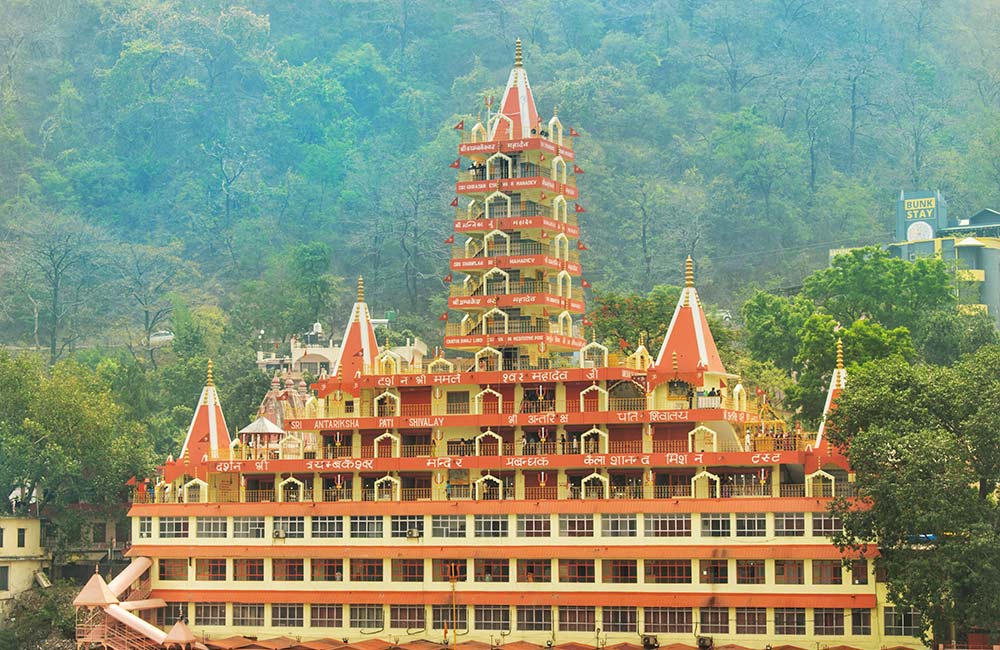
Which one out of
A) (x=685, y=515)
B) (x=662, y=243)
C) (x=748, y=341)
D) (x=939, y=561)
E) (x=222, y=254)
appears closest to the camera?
(x=939, y=561)

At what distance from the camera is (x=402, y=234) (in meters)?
158

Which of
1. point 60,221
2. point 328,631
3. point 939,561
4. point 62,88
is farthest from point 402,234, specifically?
point 939,561

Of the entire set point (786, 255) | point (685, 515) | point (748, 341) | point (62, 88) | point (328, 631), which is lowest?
point (328, 631)

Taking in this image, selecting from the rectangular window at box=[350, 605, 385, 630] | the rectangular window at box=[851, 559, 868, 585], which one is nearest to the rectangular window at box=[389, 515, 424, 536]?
the rectangular window at box=[350, 605, 385, 630]

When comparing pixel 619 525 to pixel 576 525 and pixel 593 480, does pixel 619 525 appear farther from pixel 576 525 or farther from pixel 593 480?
pixel 593 480

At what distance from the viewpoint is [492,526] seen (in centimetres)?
7200

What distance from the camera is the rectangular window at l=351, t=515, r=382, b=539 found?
73250 millimetres

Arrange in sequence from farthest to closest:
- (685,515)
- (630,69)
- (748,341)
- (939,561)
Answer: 1. (630,69)
2. (748,341)
3. (685,515)
4. (939,561)

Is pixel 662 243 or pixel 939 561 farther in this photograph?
pixel 662 243

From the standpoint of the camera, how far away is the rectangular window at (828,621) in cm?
6769

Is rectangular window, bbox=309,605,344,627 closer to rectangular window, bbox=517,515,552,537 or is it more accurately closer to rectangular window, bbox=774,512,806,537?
rectangular window, bbox=517,515,552,537

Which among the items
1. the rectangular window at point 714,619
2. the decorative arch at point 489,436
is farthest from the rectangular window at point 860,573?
the decorative arch at point 489,436

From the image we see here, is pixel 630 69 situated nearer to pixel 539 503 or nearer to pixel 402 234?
pixel 402 234

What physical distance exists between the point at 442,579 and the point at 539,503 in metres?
4.83
